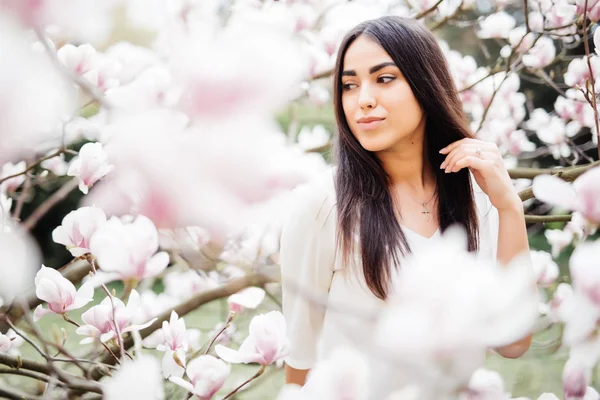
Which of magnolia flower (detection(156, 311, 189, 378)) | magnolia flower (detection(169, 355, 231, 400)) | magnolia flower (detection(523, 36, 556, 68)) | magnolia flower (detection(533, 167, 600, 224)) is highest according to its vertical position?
magnolia flower (detection(533, 167, 600, 224))

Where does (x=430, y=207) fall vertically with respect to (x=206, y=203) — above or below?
below

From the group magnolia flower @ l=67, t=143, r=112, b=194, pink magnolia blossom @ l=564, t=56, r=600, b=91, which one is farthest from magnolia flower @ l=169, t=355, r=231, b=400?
pink magnolia blossom @ l=564, t=56, r=600, b=91

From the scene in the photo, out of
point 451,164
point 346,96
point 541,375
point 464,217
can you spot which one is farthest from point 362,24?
point 541,375

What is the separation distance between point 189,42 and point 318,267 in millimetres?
822

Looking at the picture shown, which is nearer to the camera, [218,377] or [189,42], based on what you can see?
[189,42]

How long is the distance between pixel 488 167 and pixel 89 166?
2.14ft

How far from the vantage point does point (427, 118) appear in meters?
1.13

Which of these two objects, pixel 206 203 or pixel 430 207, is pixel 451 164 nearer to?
pixel 430 207

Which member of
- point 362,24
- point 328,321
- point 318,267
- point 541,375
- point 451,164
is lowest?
point 541,375

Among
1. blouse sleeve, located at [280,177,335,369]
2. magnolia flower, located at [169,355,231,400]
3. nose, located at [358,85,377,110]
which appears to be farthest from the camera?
blouse sleeve, located at [280,177,335,369]

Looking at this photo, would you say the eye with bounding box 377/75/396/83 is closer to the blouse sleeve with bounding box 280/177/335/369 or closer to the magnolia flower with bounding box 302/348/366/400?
the blouse sleeve with bounding box 280/177/335/369

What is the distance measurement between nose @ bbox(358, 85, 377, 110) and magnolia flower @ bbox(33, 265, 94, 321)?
1.74ft

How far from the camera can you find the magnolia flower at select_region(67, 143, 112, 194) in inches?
30.2

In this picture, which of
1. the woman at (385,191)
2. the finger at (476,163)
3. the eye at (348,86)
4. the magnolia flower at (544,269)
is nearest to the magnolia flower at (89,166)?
the woman at (385,191)
